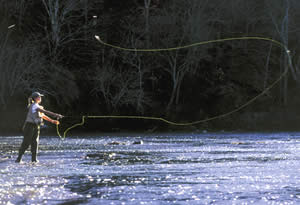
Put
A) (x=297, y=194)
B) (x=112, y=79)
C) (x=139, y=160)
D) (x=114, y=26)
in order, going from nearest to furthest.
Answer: (x=297, y=194) < (x=139, y=160) < (x=112, y=79) < (x=114, y=26)

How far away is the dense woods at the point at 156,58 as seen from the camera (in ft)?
171

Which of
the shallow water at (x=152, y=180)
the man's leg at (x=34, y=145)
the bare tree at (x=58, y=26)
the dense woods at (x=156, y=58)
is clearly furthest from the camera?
the bare tree at (x=58, y=26)

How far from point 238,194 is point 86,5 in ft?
152

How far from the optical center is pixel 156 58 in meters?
56.1

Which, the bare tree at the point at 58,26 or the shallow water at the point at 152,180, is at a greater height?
the bare tree at the point at 58,26

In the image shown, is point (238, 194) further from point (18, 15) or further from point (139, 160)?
point (18, 15)

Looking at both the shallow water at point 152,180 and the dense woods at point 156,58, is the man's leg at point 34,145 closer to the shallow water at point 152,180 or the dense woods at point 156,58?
the shallow water at point 152,180

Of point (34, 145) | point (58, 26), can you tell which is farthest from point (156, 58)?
point (34, 145)

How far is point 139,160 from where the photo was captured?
18.5 metres

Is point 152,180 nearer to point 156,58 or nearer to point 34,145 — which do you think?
point 34,145

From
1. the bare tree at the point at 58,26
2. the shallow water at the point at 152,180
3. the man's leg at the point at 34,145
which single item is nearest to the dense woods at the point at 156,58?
the bare tree at the point at 58,26

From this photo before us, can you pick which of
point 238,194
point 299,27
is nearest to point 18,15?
point 299,27

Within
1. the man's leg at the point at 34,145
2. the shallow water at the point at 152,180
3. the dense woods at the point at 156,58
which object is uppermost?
the dense woods at the point at 156,58

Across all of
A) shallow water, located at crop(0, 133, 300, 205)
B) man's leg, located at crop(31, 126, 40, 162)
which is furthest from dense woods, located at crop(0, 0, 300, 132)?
shallow water, located at crop(0, 133, 300, 205)
